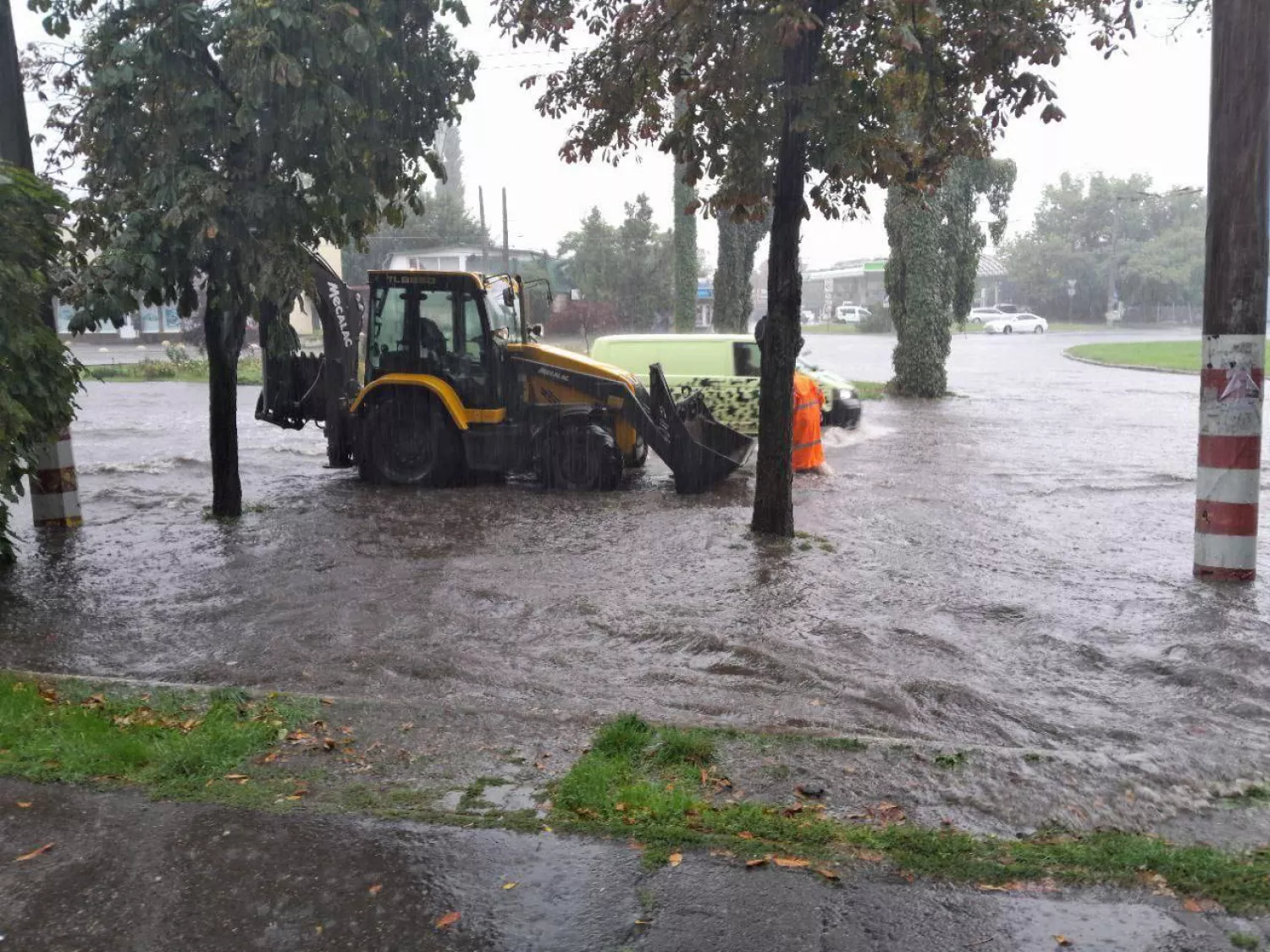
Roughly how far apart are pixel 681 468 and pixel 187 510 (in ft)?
19.3

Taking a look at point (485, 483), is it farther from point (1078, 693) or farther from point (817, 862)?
point (817, 862)

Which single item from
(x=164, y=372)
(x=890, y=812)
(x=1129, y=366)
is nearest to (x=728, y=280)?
(x=1129, y=366)

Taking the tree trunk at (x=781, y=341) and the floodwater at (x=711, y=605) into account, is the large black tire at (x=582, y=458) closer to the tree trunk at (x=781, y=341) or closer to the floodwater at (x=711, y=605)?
the floodwater at (x=711, y=605)

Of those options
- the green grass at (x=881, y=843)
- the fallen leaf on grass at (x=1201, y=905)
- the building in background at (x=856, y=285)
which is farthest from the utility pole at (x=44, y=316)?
the building in background at (x=856, y=285)

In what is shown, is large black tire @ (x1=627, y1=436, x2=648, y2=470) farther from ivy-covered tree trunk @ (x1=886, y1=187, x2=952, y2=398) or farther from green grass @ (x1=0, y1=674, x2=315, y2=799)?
ivy-covered tree trunk @ (x1=886, y1=187, x2=952, y2=398)

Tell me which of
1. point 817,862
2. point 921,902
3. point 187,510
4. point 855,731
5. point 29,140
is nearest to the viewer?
point 921,902

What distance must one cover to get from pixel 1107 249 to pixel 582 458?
8372 cm

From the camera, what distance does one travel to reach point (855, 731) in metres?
5.73

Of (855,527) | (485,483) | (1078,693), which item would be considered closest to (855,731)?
(1078,693)

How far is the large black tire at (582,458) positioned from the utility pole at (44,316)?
540 centimetres

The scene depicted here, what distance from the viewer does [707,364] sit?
18.0 meters

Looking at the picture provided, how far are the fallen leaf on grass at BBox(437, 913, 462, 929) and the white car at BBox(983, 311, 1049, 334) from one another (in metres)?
70.6

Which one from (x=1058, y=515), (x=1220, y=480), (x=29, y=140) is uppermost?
(x=29, y=140)

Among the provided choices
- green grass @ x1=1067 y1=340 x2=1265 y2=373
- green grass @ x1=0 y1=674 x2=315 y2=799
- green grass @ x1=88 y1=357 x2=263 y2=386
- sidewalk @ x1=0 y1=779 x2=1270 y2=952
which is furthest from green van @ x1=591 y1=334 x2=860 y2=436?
green grass @ x1=1067 y1=340 x2=1265 y2=373
